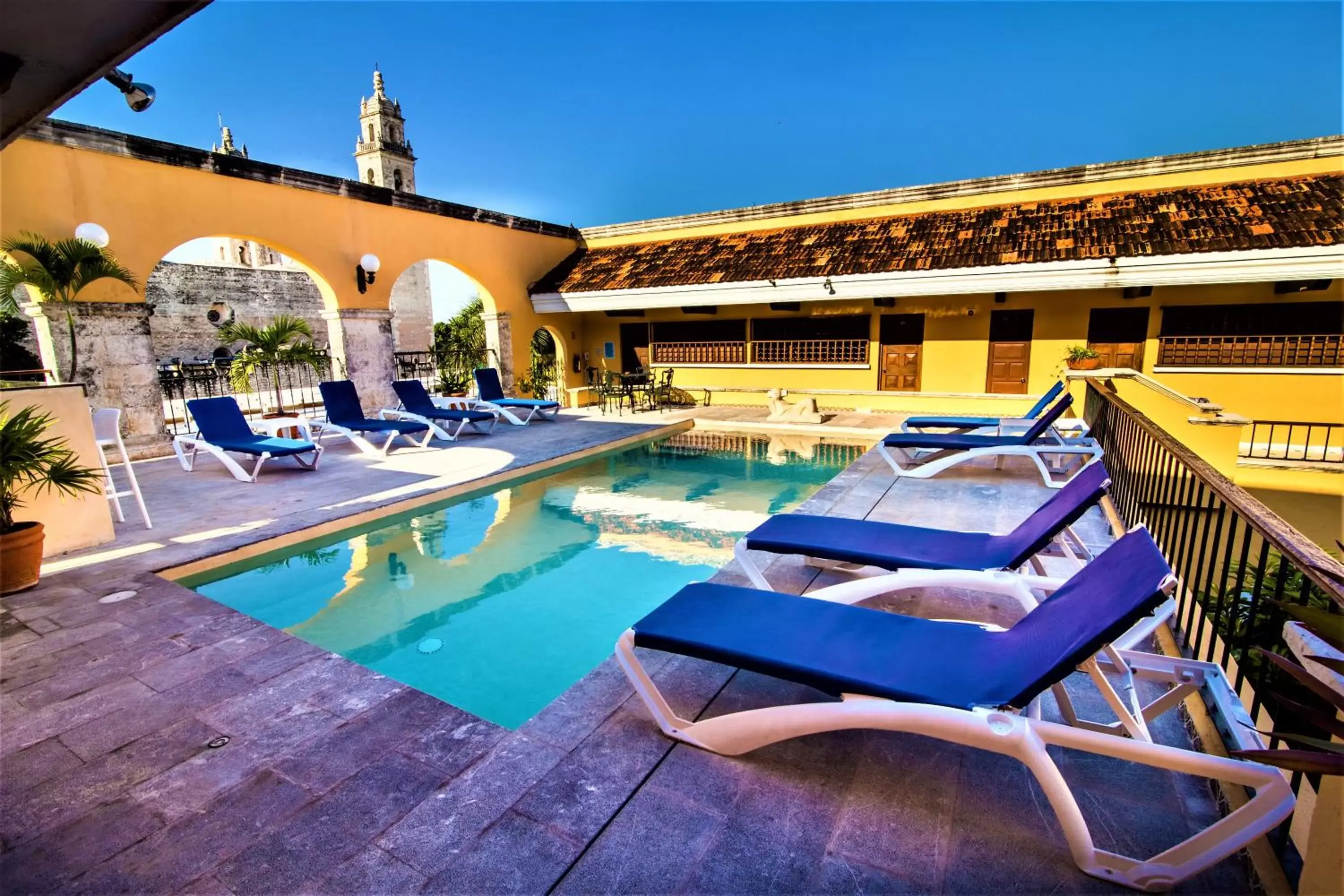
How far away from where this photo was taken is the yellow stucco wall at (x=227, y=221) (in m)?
7.42

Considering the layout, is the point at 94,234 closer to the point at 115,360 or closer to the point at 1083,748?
the point at 115,360

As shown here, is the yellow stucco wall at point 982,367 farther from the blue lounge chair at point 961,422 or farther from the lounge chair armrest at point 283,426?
the lounge chair armrest at point 283,426

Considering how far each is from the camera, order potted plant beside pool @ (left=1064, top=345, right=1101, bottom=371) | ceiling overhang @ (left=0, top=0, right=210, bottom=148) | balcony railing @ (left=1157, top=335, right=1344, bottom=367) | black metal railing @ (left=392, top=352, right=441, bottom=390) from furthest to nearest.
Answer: black metal railing @ (left=392, top=352, right=441, bottom=390) → potted plant beside pool @ (left=1064, top=345, right=1101, bottom=371) → balcony railing @ (left=1157, top=335, right=1344, bottom=367) → ceiling overhang @ (left=0, top=0, right=210, bottom=148)

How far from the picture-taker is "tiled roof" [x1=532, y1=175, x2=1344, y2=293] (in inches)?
354

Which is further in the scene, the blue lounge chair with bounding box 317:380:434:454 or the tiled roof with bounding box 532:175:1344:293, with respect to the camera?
the tiled roof with bounding box 532:175:1344:293

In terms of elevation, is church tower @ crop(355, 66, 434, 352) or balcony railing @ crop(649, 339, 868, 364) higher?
church tower @ crop(355, 66, 434, 352)

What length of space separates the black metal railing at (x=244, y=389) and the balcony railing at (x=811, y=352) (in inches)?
335

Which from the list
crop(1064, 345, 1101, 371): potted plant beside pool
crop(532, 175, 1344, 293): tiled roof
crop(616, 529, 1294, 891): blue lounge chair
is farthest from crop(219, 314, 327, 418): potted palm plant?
crop(1064, 345, 1101, 371): potted plant beside pool

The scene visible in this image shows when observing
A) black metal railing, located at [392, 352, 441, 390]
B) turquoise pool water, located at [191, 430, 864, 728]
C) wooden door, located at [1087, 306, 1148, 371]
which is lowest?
turquoise pool water, located at [191, 430, 864, 728]

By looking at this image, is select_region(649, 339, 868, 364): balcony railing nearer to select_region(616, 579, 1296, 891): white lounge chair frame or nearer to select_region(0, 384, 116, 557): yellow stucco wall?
select_region(0, 384, 116, 557): yellow stucco wall

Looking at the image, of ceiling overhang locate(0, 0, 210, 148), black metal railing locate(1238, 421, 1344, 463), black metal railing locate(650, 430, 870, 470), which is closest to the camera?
ceiling overhang locate(0, 0, 210, 148)

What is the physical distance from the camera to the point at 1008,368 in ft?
38.7

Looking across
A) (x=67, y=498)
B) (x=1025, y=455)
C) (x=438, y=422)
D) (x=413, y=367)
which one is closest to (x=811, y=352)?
(x=1025, y=455)

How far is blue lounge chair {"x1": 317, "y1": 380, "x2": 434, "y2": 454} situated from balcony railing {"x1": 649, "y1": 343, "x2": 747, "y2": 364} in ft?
22.5
